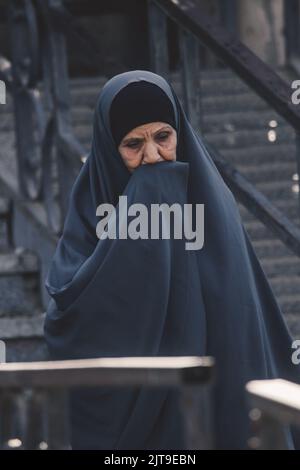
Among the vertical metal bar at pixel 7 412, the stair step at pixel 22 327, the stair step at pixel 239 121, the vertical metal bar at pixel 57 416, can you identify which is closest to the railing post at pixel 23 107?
the stair step at pixel 22 327

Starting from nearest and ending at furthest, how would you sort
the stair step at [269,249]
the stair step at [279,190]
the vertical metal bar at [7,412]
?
the vertical metal bar at [7,412] < the stair step at [269,249] < the stair step at [279,190]

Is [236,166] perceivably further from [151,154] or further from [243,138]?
[151,154]

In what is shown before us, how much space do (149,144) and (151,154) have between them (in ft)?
0.09

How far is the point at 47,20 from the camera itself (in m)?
6.95

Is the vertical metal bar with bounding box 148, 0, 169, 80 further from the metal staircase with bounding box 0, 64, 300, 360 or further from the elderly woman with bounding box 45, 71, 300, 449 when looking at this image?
the elderly woman with bounding box 45, 71, 300, 449

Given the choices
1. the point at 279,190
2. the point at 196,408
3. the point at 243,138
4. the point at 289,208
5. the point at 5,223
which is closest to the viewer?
the point at 196,408

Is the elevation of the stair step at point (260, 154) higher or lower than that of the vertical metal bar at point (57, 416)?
higher

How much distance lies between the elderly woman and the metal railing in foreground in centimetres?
100

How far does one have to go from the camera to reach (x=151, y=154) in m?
4.69

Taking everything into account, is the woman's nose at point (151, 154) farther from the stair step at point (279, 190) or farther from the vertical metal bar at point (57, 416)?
the stair step at point (279, 190)

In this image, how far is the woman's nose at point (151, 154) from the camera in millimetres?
4691

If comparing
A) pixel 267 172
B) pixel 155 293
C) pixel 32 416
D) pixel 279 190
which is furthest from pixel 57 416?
pixel 267 172

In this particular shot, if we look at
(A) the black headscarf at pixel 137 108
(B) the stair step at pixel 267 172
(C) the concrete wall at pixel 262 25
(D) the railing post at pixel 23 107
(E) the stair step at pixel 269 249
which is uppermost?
(C) the concrete wall at pixel 262 25

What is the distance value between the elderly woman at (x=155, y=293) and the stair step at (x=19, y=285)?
2380mm
